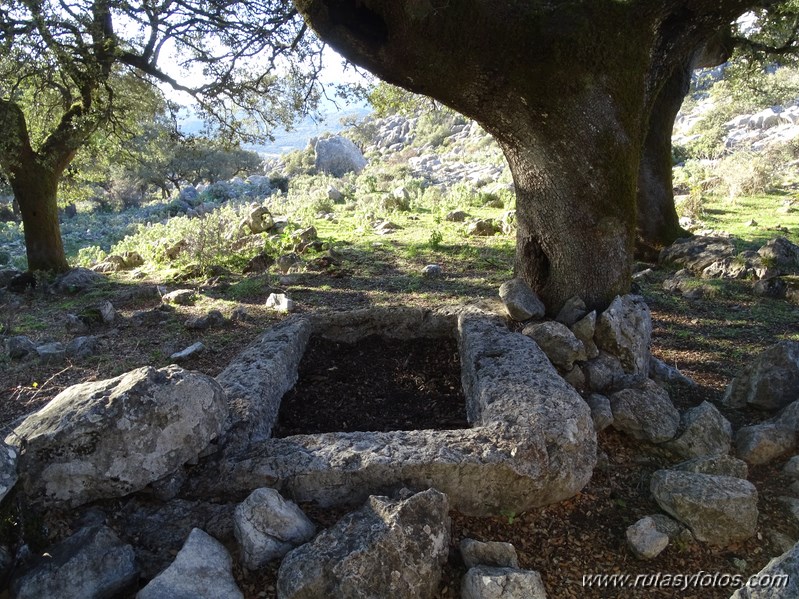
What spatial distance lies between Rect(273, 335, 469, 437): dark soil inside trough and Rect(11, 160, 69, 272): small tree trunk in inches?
302

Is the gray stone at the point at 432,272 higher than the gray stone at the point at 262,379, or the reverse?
the gray stone at the point at 432,272

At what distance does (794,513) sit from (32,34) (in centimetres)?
931

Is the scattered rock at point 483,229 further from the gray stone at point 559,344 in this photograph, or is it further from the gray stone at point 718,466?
the gray stone at point 718,466

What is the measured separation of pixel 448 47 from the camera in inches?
141

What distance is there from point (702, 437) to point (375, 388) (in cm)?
202

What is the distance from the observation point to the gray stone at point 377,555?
1946mm

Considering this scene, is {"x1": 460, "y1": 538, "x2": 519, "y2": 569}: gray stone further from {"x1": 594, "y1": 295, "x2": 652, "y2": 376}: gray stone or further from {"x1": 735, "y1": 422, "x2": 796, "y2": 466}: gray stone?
{"x1": 594, "y1": 295, "x2": 652, "y2": 376}: gray stone

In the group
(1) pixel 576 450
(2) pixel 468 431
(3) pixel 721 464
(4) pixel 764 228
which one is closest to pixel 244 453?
(2) pixel 468 431

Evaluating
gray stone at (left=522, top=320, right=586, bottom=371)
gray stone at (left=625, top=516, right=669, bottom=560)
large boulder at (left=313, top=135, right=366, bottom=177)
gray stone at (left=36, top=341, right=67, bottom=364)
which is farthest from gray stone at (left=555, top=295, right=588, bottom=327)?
large boulder at (left=313, top=135, right=366, bottom=177)

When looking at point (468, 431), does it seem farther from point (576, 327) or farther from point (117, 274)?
point (117, 274)

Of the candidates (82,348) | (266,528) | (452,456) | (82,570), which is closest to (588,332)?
(452,456)

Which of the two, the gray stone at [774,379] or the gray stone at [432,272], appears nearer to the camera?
the gray stone at [774,379]

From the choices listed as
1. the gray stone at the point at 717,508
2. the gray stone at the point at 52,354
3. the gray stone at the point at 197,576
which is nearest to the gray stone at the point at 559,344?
the gray stone at the point at 717,508

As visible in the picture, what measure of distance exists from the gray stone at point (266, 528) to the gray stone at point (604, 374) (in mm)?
2186
